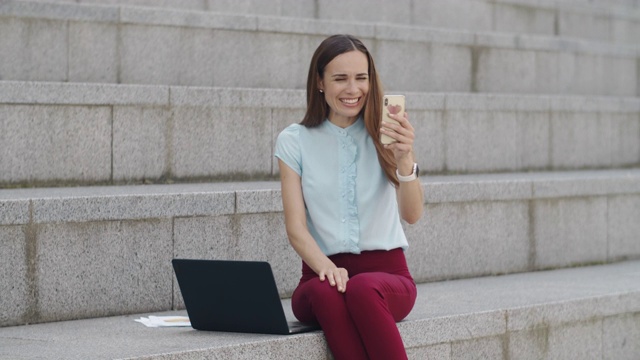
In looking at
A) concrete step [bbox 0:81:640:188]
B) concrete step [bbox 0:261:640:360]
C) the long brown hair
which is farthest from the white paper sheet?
concrete step [bbox 0:81:640:188]

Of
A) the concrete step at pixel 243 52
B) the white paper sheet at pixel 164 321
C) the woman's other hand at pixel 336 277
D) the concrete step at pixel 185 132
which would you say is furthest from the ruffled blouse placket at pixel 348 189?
the concrete step at pixel 243 52

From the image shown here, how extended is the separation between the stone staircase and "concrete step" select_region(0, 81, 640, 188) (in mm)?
13

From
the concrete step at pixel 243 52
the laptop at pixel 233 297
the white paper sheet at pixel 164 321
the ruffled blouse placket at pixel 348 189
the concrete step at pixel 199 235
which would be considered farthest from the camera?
the concrete step at pixel 243 52

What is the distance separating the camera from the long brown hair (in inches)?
220

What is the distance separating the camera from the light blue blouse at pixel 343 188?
566 centimetres

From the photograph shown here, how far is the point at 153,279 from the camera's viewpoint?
630 centimetres

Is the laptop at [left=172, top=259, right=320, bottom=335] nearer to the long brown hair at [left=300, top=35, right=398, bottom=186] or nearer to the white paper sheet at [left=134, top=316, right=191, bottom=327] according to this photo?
the white paper sheet at [left=134, top=316, right=191, bottom=327]

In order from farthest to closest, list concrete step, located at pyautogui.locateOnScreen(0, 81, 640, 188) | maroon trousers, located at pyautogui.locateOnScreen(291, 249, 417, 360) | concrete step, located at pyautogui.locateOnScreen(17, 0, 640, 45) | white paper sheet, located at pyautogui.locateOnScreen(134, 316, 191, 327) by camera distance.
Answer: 1. concrete step, located at pyautogui.locateOnScreen(17, 0, 640, 45)
2. concrete step, located at pyautogui.locateOnScreen(0, 81, 640, 188)
3. white paper sheet, located at pyautogui.locateOnScreen(134, 316, 191, 327)
4. maroon trousers, located at pyautogui.locateOnScreen(291, 249, 417, 360)

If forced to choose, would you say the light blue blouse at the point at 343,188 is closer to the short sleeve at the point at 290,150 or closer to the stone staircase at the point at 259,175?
the short sleeve at the point at 290,150

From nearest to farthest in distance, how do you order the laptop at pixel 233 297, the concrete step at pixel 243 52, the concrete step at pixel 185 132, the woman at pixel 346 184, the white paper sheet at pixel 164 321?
1. the laptop at pixel 233 297
2. the woman at pixel 346 184
3. the white paper sheet at pixel 164 321
4. the concrete step at pixel 185 132
5. the concrete step at pixel 243 52

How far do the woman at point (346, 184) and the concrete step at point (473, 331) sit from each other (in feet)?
1.10

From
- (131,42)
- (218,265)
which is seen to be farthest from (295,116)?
(218,265)

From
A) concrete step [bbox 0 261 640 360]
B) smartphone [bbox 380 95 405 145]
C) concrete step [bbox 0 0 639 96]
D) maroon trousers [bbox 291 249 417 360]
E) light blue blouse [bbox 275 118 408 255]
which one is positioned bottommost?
concrete step [bbox 0 261 640 360]

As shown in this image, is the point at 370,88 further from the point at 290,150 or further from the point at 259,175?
the point at 259,175
